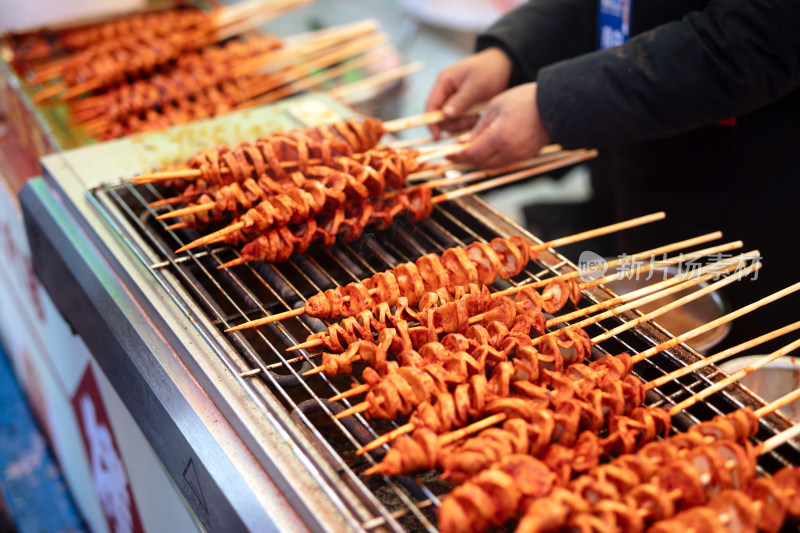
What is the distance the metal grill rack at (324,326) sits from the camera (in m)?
1.63

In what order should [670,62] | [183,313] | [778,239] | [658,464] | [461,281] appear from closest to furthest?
[658,464]
[183,313]
[461,281]
[670,62]
[778,239]

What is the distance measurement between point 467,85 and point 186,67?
2.18 metres

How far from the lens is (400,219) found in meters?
2.61

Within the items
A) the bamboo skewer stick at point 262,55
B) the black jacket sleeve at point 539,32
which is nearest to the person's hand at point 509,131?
the black jacket sleeve at point 539,32

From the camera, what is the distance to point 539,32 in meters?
3.29

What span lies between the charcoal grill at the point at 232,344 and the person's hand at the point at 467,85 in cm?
68

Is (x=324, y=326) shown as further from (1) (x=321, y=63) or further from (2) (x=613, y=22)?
(1) (x=321, y=63)

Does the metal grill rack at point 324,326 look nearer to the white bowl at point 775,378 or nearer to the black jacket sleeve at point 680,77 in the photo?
the white bowl at point 775,378

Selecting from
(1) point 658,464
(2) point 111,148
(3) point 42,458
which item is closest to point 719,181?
(1) point 658,464

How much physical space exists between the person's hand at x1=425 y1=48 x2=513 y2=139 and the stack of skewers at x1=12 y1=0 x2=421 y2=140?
0.74m

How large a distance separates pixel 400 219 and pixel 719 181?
59.3 inches

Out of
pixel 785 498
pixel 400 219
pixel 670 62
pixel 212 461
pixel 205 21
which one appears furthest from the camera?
pixel 205 21

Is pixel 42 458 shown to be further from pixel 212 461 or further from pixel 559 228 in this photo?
pixel 559 228

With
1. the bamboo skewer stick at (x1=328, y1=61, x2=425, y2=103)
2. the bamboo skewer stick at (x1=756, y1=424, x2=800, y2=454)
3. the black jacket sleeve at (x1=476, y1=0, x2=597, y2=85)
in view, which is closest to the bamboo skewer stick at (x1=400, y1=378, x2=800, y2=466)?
the bamboo skewer stick at (x1=756, y1=424, x2=800, y2=454)
